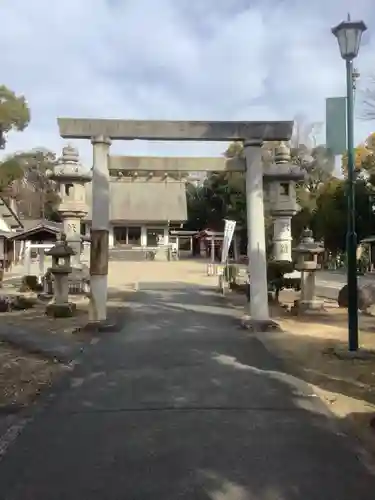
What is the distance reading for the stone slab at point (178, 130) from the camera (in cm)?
1189

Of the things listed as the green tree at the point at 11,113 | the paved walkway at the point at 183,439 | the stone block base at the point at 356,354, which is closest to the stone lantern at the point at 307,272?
the stone block base at the point at 356,354

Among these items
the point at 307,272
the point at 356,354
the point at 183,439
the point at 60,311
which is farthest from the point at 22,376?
the point at 307,272

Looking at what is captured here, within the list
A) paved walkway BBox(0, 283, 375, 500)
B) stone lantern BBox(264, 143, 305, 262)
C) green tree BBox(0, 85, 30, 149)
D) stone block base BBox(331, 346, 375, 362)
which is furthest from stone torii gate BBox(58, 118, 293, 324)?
green tree BBox(0, 85, 30, 149)

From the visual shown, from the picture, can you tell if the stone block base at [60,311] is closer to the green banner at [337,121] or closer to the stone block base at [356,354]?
the stone block base at [356,354]

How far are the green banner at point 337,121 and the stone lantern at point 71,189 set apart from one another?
11677 millimetres

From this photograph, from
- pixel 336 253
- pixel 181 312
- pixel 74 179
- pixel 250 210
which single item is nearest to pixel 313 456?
pixel 250 210

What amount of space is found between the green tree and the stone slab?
1348cm

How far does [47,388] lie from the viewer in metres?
7.20

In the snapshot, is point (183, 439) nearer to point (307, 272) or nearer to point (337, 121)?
point (337, 121)

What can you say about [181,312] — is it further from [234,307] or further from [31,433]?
[31,433]

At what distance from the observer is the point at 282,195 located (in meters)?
18.0

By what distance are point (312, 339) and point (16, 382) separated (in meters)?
5.68

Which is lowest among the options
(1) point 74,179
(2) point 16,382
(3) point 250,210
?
(2) point 16,382

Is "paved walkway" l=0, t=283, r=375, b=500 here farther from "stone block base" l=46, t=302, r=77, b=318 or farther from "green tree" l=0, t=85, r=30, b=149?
"green tree" l=0, t=85, r=30, b=149
